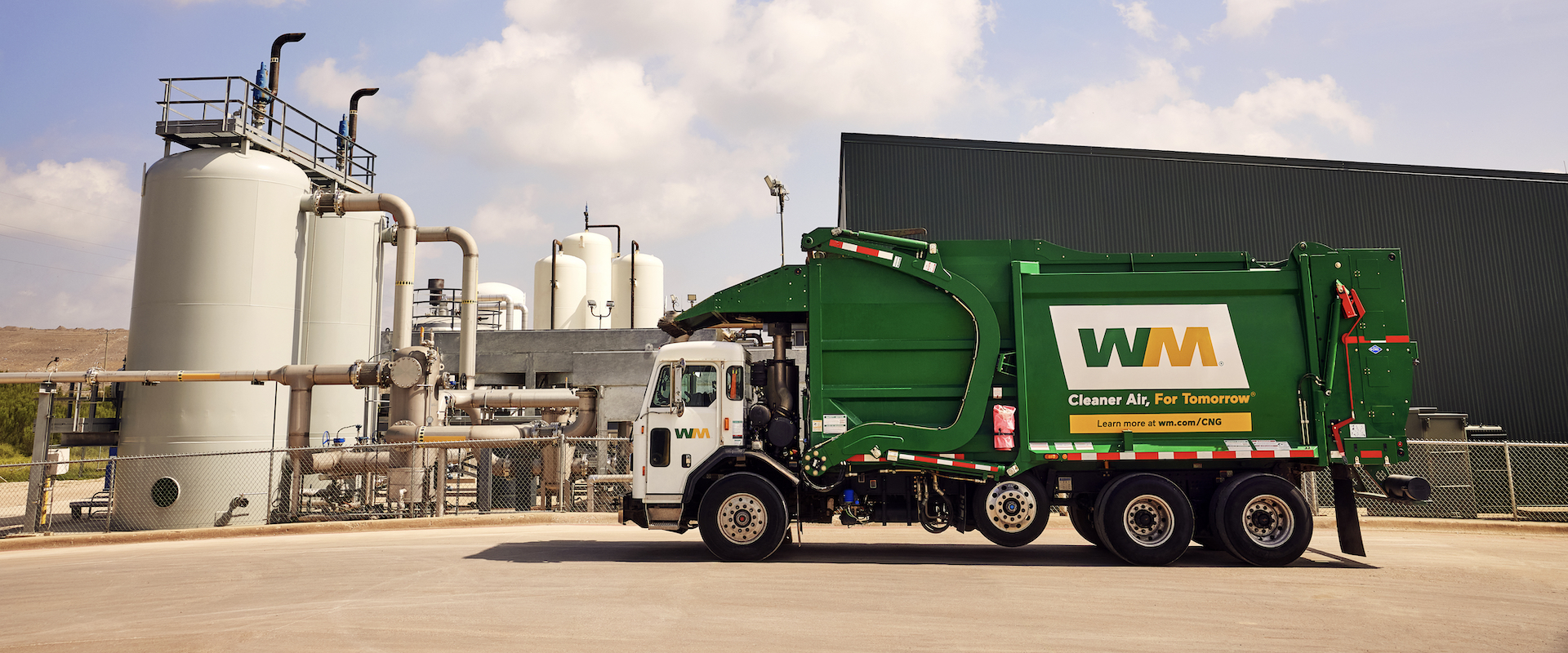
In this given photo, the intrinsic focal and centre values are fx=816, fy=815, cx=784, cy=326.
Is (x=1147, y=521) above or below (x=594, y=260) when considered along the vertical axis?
below

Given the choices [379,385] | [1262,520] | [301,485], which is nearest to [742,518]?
[1262,520]

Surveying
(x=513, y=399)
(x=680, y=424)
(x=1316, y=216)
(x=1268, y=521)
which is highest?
(x=1316, y=216)

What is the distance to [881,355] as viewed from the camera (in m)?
9.48

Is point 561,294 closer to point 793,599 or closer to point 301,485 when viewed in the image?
point 301,485

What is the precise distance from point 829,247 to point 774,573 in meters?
3.76

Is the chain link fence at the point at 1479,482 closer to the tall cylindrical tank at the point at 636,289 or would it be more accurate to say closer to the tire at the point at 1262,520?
the tire at the point at 1262,520

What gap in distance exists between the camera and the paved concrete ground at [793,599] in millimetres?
6109

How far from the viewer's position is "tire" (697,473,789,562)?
366 inches

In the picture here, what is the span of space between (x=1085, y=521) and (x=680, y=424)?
205 inches

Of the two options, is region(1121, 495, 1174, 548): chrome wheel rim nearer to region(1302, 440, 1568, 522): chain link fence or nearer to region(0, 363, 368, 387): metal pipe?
region(1302, 440, 1568, 522): chain link fence

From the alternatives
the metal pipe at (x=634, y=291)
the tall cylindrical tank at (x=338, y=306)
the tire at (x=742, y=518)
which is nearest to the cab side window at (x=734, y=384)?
the tire at (x=742, y=518)

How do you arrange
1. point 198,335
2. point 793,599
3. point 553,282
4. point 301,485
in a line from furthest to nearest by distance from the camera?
point 553,282
point 301,485
point 198,335
point 793,599

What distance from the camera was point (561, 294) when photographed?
106 ft

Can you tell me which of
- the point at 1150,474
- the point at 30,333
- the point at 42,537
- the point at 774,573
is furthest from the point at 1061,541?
the point at 30,333
